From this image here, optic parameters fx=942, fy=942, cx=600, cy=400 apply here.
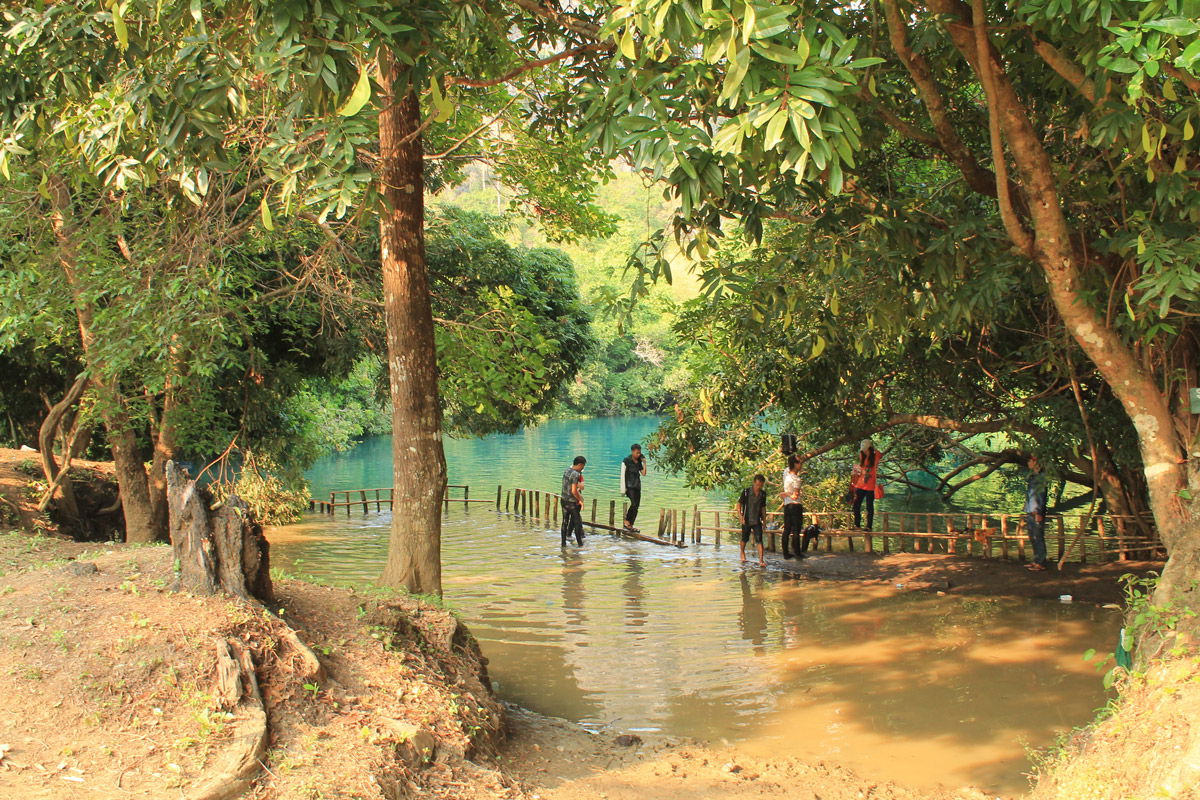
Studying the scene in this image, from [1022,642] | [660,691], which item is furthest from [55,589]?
[1022,642]

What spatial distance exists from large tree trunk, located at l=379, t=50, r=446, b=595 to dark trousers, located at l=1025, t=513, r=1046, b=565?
834 cm

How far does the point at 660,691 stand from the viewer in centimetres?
814

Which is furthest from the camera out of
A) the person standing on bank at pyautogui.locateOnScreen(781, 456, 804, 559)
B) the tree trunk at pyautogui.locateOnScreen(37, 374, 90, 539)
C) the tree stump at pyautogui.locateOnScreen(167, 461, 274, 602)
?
the person standing on bank at pyautogui.locateOnScreen(781, 456, 804, 559)

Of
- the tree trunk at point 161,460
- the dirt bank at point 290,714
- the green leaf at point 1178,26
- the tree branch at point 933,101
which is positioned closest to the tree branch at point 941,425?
the tree branch at point 933,101

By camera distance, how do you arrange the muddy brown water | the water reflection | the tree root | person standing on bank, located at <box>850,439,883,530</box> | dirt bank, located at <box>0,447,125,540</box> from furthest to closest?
person standing on bank, located at <box>850,439,883,530</box>
dirt bank, located at <box>0,447,125,540</box>
the water reflection
the muddy brown water
the tree root

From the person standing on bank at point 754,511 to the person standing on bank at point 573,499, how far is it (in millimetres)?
3025

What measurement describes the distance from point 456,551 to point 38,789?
1217 centimetres

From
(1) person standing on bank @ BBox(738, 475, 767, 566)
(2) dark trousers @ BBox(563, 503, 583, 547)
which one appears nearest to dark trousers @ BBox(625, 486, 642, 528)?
(2) dark trousers @ BBox(563, 503, 583, 547)

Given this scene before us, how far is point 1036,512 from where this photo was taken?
482 inches

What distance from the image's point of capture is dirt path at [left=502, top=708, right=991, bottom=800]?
5758 mm

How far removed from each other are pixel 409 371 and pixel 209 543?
7.78ft

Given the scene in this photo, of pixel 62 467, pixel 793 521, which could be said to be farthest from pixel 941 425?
pixel 62 467

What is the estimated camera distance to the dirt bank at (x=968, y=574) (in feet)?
37.4

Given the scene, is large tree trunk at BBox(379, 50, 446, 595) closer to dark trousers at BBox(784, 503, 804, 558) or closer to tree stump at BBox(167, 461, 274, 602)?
tree stump at BBox(167, 461, 274, 602)
